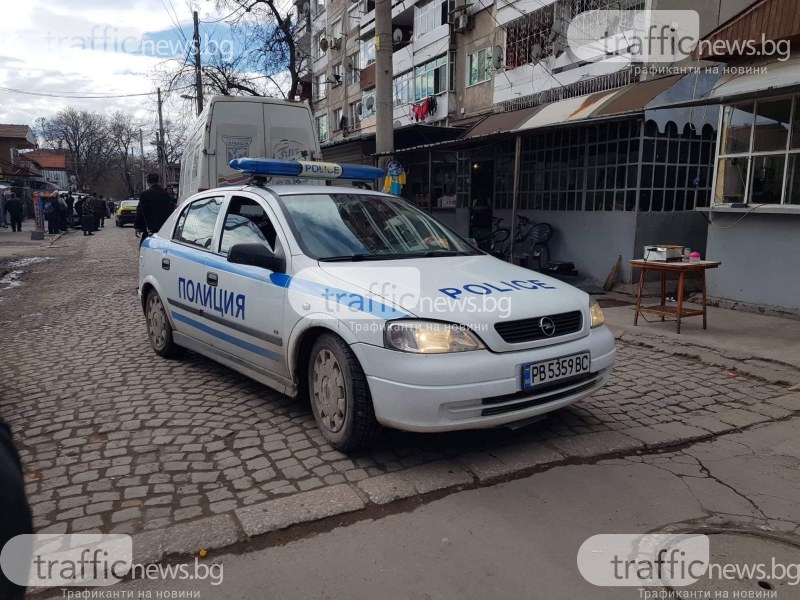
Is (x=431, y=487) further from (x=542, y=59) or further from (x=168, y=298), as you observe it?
(x=542, y=59)

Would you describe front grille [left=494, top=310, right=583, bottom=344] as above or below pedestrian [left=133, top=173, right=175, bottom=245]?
below

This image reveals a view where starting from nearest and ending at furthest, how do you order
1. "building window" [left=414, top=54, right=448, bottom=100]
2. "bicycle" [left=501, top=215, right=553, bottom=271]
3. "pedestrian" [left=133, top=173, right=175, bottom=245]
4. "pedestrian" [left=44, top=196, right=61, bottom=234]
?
"pedestrian" [left=133, top=173, right=175, bottom=245] → "bicycle" [left=501, top=215, right=553, bottom=271] → "building window" [left=414, top=54, right=448, bottom=100] → "pedestrian" [left=44, top=196, right=61, bottom=234]

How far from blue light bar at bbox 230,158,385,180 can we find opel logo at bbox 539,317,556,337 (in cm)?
264

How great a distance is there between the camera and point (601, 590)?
230 centimetres

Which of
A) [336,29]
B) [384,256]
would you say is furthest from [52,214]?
[384,256]

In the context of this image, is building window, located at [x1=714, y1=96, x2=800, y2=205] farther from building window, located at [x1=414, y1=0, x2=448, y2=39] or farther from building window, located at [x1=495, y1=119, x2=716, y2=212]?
building window, located at [x1=414, y1=0, x2=448, y2=39]

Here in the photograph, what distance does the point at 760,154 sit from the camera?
7746mm

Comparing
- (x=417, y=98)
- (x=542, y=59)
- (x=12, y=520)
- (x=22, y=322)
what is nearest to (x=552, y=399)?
(x=12, y=520)

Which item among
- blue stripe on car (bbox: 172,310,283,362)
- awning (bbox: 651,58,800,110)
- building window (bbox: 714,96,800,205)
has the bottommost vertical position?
blue stripe on car (bbox: 172,310,283,362)

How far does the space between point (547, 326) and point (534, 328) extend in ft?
0.34

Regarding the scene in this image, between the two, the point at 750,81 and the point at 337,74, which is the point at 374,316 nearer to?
the point at 750,81

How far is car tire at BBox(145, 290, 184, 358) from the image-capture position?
5371mm

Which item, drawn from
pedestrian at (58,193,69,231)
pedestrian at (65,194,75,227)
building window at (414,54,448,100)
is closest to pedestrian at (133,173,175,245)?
building window at (414,54,448,100)

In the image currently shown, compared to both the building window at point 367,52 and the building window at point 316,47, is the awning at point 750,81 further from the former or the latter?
the building window at point 316,47
